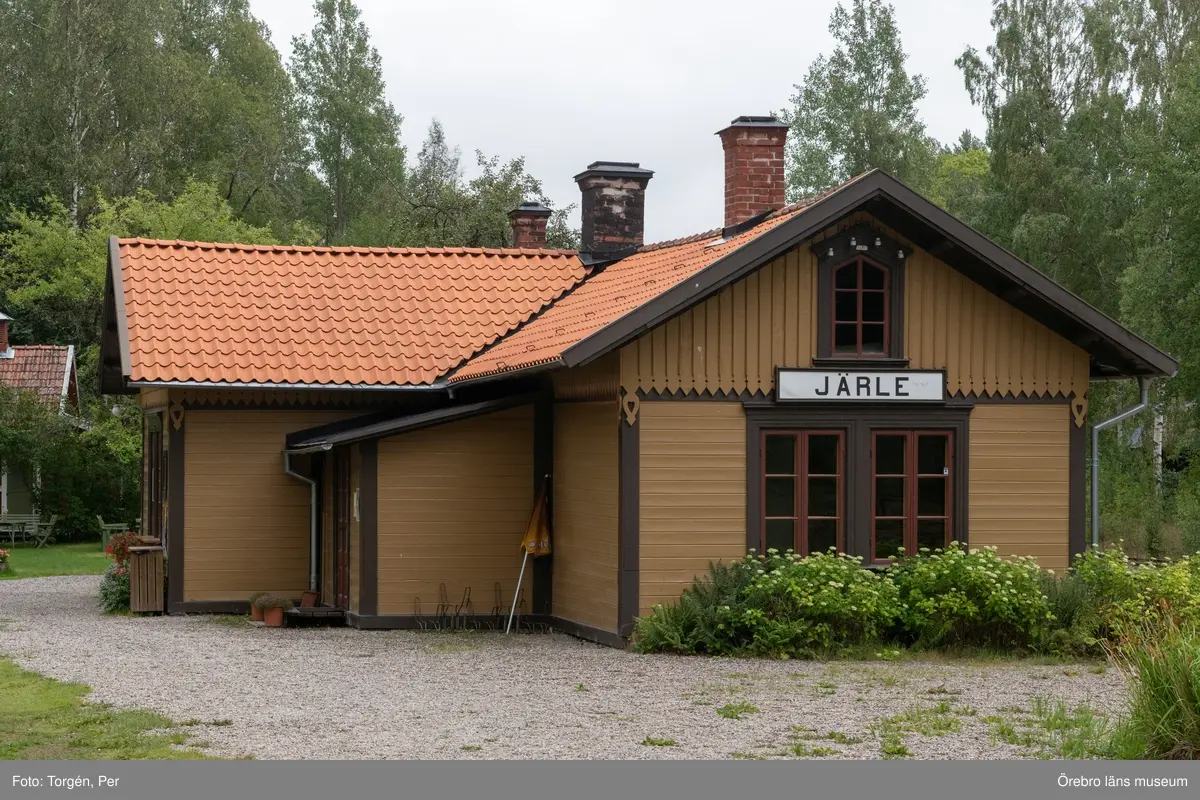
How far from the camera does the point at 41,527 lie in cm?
3356

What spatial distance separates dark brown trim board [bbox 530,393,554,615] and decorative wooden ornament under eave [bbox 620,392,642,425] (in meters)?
2.55

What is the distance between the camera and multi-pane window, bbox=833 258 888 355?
17375 mm

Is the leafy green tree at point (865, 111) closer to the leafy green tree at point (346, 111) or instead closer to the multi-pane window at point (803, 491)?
the leafy green tree at point (346, 111)

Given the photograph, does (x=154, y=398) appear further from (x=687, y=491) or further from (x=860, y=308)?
(x=860, y=308)

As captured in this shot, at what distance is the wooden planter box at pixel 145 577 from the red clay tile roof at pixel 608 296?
13.2ft

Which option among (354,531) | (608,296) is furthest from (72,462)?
(608,296)

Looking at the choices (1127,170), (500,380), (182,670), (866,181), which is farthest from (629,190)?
(1127,170)

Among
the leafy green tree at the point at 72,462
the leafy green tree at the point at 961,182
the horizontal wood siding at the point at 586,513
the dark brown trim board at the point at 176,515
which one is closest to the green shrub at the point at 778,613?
the horizontal wood siding at the point at 586,513

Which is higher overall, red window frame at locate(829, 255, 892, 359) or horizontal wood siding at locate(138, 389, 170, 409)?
red window frame at locate(829, 255, 892, 359)

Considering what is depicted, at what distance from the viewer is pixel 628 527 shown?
1656 centimetres

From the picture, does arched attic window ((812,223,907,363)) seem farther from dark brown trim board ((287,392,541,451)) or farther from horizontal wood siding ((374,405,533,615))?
horizontal wood siding ((374,405,533,615))

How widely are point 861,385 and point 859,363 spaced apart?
0.25m

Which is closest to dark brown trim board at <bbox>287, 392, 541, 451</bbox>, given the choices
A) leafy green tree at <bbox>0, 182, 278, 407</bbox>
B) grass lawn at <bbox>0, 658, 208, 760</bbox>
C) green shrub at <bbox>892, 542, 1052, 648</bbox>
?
green shrub at <bbox>892, 542, 1052, 648</bbox>

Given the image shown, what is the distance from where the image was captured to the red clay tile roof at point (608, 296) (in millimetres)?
17219
